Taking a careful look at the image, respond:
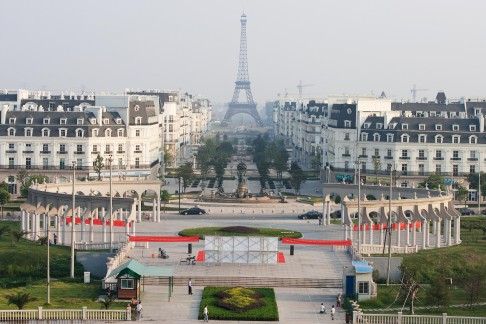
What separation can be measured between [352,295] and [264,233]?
22.4m

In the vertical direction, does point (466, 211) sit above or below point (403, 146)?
below

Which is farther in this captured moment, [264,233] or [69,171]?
[69,171]

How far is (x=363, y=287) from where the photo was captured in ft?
176

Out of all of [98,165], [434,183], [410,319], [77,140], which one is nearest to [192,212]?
[98,165]

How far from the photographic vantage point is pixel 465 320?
48.5 meters

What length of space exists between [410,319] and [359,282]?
214 inches

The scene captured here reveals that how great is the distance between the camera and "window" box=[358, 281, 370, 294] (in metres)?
53.7

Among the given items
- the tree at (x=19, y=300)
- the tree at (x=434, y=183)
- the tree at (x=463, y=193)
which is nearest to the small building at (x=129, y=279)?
the tree at (x=19, y=300)

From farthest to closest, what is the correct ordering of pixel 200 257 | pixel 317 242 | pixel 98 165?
1. pixel 98 165
2. pixel 317 242
3. pixel 200 257

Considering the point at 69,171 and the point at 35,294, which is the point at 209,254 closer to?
the point at 35,294

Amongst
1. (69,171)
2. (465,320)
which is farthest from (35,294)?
(69,171)

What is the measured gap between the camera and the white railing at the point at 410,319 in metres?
48.4

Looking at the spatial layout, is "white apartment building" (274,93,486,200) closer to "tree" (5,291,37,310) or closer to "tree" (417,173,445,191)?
"tree" (417,173,445,191)

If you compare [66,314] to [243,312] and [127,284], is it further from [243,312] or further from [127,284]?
[243,312]
